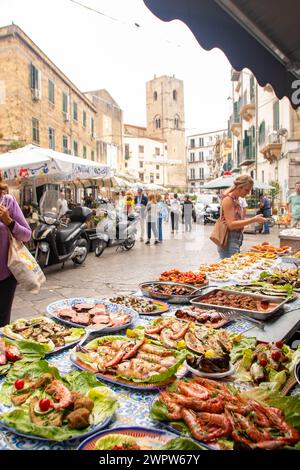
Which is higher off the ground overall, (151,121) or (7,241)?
(151,121)

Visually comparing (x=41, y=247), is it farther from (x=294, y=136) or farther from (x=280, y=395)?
(x=294, y=136)

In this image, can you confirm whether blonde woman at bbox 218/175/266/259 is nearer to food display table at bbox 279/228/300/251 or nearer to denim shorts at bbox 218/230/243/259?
denim shorts at bbox 218/230/243/259

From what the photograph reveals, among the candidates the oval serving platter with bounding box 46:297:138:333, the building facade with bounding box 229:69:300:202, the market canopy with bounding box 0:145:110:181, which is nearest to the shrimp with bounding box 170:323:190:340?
the oval serving platter with bounding box 46:297:138:333

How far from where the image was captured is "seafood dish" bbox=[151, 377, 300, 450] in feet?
4.07

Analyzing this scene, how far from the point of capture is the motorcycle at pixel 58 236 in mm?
8273

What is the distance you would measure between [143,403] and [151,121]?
2952 inches

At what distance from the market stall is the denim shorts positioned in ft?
5.57

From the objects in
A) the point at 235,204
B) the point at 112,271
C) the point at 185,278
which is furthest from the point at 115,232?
the point at 185,278

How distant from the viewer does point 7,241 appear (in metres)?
3.12

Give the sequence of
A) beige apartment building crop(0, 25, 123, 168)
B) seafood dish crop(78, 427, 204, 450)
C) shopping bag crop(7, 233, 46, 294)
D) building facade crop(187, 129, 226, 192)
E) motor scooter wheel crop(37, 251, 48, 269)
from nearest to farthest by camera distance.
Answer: seafood dish crop(78, 427, 204, 450) < shopping bag crop(7, 233, 46, 294) < motor scooter wheel crop(37, 251, 48, 269) < beige apartment building crop(0, 25, 123, 168) < building facade crop(187, 129, 226, 192)

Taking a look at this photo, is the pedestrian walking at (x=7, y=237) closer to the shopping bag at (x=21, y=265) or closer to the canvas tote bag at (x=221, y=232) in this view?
the shopping bag at (x=21, y=265)

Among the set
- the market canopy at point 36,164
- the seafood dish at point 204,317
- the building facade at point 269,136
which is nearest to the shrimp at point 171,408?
the seafood dish at point 204,317

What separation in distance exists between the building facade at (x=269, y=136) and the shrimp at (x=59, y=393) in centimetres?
1235
